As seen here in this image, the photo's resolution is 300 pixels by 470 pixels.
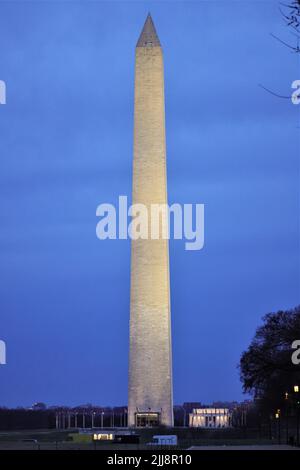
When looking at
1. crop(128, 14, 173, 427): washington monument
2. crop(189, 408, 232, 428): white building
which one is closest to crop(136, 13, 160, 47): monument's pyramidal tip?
crop(128, 14, 173, 427): washington monument

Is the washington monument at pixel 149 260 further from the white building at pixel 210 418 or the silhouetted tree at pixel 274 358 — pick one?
the white building at pixel 210 418

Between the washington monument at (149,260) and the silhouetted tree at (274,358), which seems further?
the silhouetted tree at (274,358)

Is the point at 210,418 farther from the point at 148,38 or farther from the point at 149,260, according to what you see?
the point at 148,38

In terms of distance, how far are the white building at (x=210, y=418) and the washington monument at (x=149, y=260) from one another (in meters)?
26.2

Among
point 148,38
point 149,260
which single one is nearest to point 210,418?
point 149,260

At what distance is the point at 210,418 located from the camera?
101 metres

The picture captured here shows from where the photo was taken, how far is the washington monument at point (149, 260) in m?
68.5

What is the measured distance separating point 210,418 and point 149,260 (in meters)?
35.9

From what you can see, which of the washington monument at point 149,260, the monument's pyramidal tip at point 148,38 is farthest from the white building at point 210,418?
the monument's pyramidal tip at point 148,38

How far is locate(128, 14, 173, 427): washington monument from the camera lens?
68500 mm

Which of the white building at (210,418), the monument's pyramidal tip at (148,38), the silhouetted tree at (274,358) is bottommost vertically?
the white building at (210,418)

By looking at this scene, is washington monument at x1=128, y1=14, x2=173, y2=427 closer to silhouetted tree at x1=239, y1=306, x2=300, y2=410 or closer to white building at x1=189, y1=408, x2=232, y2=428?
silhouetted tree at x1=239, y1=306, x2=300, y2=410
